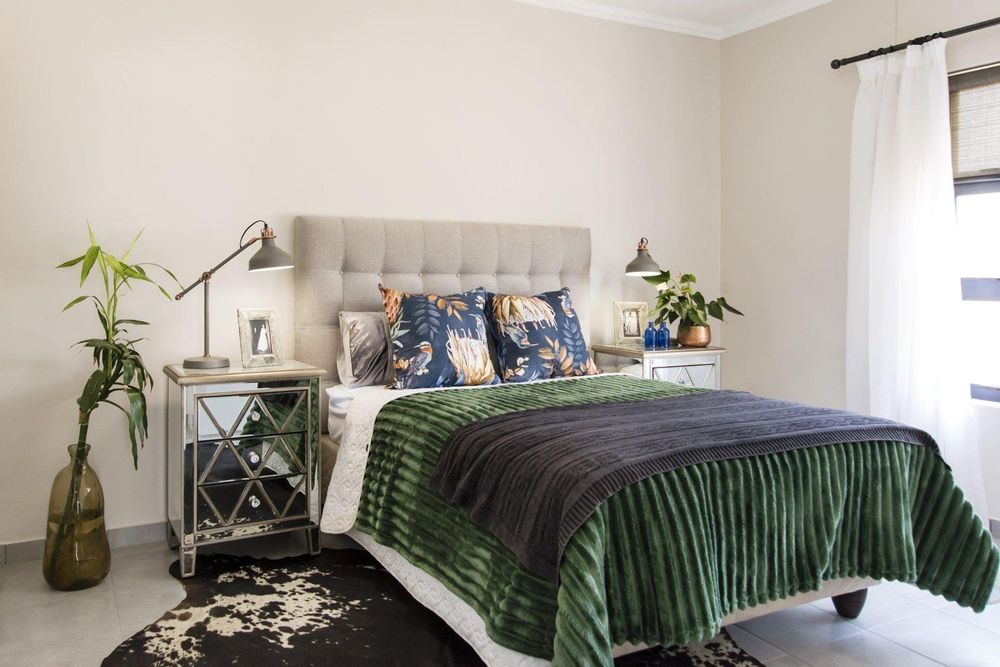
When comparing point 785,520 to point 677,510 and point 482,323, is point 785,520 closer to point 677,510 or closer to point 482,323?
point 677,510

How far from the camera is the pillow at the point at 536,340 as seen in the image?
348 cm

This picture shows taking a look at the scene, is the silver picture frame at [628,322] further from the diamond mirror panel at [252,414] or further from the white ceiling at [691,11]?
the diamond mirror panel at [252,414]

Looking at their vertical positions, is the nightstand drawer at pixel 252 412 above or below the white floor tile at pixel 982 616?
above

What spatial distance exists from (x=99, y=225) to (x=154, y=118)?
0.50 meters

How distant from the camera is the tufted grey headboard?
3518mm

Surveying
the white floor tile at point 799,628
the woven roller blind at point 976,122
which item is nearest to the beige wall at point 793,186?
the woven roller blind at point 976,122

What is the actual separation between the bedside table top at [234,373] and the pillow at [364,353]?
0.29 meters

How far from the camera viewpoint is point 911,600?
2.74 m

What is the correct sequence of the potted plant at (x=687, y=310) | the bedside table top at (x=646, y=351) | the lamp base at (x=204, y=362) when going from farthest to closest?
1. the potted plant at (x=687, y=310)
2. the bedside table top at (x=646, y=351)
3. the lamp base at (x=204, y=362)

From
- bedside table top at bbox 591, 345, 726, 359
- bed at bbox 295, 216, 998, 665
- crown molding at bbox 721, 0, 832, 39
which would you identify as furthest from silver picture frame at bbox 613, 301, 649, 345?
crown molding at bbox 721, 0, 832, 39

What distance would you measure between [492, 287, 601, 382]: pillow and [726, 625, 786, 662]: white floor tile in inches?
55.1

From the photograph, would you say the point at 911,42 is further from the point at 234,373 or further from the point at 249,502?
the point at 249,502

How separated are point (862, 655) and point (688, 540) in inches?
33.9

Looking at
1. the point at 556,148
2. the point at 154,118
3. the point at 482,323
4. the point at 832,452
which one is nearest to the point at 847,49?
the point at 556,148
